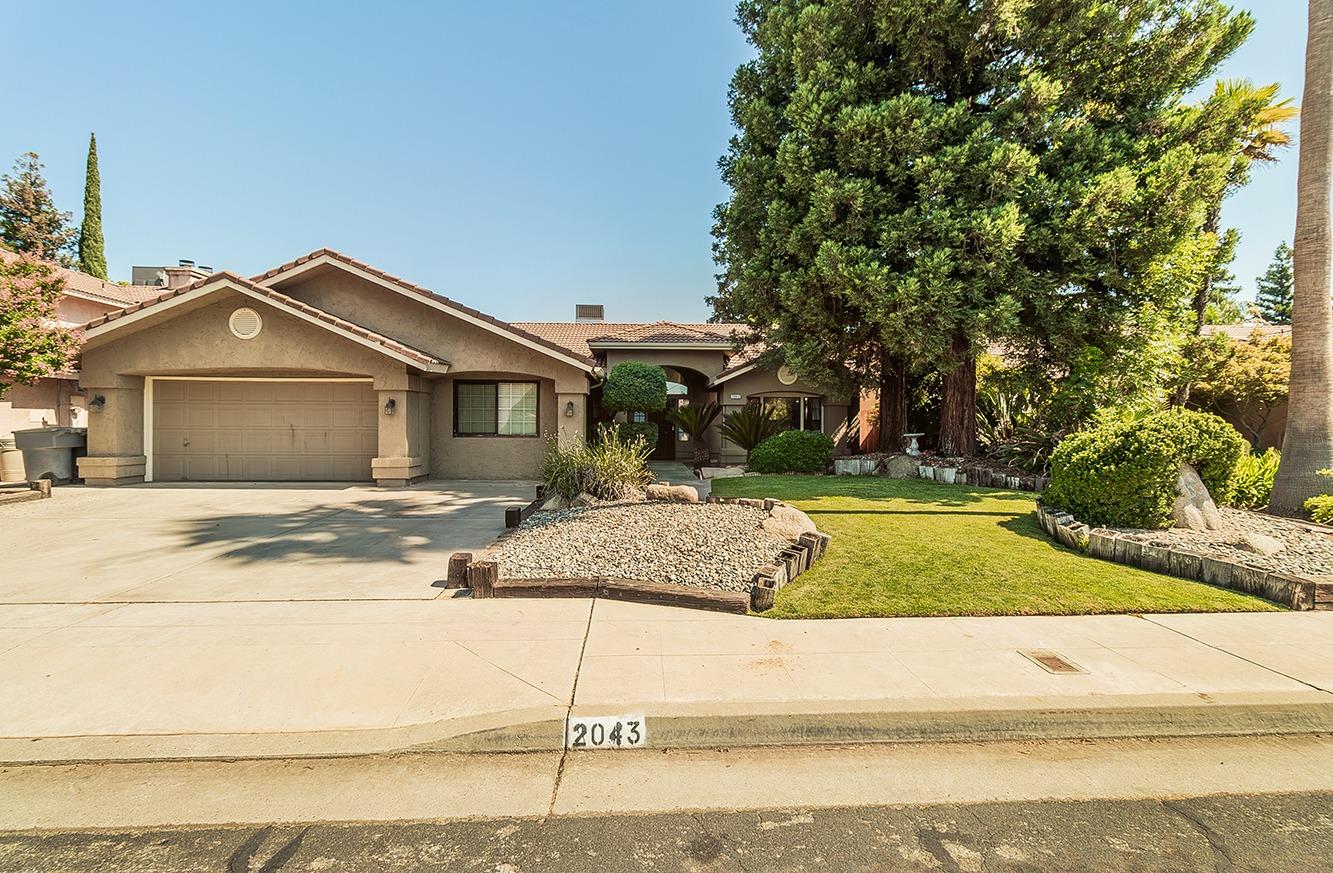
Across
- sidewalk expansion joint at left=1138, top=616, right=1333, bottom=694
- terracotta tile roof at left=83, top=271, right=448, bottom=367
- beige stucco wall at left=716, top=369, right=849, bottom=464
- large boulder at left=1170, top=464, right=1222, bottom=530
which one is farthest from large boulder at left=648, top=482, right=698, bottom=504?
beige stucco wall at left=716, top=369, right=849, bottom=464

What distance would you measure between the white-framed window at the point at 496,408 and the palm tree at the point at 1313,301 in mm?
14110

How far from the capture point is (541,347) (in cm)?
1399

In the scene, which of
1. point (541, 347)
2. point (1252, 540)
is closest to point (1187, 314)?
point (1252, 540)

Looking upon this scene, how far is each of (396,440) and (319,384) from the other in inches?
109

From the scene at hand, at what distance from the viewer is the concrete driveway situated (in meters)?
6.02

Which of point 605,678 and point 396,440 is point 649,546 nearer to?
point 605,678

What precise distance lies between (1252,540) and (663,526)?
6630mm

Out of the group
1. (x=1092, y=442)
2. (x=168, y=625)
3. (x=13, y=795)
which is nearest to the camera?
(x=13, y=795)

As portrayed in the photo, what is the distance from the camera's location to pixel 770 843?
2684mm

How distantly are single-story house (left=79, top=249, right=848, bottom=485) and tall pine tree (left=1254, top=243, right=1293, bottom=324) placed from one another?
61611 mm

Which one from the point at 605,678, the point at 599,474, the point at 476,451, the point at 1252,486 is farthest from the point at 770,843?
the point at 476,451

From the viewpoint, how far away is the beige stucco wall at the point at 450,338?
14.4 metres

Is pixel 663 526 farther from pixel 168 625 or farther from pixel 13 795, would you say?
pixel 13 795

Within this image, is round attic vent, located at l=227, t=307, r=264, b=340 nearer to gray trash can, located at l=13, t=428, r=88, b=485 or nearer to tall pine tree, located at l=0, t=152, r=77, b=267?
gray trash can, located at l=13, t=428, r=88, b=485
